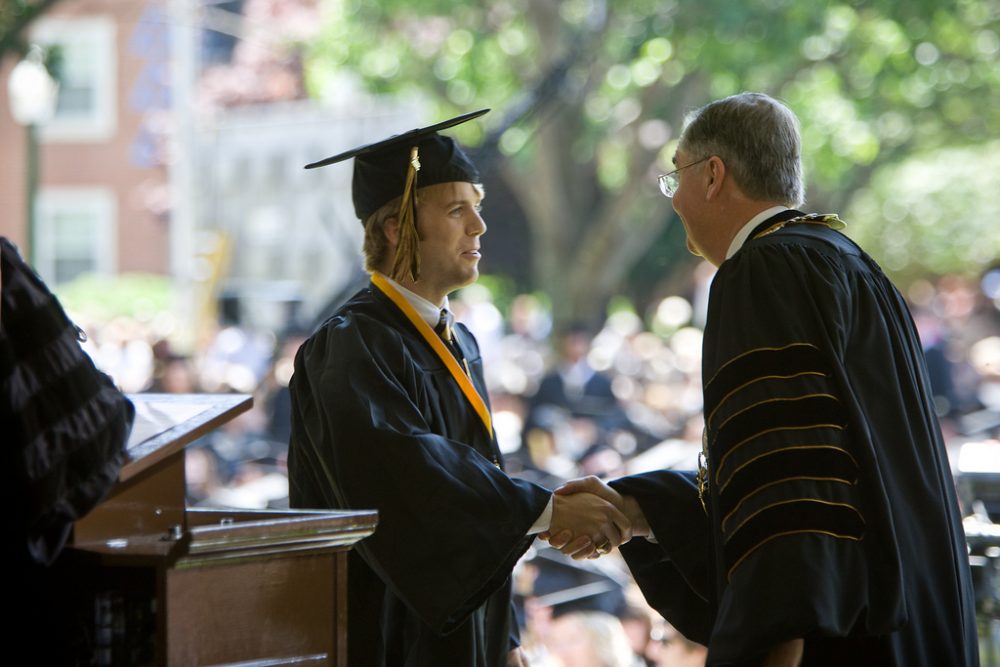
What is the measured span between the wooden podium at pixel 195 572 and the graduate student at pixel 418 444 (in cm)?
53

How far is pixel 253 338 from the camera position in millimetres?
14562

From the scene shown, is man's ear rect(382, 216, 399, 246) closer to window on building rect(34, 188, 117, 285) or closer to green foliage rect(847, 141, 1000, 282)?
window on building rect(34, 188, 117, 285)

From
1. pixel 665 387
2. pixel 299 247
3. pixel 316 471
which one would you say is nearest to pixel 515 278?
pixel 299 247

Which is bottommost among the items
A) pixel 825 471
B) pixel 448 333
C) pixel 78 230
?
pixel 825 471

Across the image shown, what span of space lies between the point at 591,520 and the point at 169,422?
1.24 meters

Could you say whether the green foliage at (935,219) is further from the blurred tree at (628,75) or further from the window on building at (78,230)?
the window on building at (78,230)

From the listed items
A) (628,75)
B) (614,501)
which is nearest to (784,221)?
(614,501)

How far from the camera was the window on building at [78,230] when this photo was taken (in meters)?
22.9

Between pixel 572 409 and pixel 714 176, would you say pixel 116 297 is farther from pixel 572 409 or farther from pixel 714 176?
pixel 714 176

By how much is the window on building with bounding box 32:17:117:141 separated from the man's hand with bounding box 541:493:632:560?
20.3 meters

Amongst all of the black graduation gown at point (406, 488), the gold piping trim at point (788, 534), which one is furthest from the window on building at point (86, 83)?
the gold piping trim at point (788, 534)

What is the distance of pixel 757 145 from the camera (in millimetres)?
2879

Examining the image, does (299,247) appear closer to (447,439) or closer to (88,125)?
(88,125)

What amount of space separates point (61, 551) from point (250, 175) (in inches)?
731
